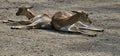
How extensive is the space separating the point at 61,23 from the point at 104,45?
142 cm

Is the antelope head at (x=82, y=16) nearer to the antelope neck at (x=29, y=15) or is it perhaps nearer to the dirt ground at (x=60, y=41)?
the dirt ground at (x=60, y=41)

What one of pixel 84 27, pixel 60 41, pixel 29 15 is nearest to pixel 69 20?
pixel 84 27

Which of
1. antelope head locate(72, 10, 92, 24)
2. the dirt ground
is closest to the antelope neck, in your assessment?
the dirt ground

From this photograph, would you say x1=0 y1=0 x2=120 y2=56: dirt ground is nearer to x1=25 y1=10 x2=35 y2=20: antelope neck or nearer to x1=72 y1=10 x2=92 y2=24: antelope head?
x1=72 y1=10 x2=92 y2=24: antelope head

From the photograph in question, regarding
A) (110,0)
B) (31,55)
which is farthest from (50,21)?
(110,0)

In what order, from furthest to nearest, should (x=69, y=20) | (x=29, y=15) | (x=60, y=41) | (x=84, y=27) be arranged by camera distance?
(x=29, y=15)
(x=84, y=27)
(x=69, y=20)
(x=60, y=41)

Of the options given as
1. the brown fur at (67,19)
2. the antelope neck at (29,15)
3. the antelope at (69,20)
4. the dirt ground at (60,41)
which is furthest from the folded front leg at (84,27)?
the antelope neck at (29,15)

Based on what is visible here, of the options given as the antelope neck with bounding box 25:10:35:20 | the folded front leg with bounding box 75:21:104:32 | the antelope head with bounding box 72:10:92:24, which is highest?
the antelope head with bounding box 72:10:92:24

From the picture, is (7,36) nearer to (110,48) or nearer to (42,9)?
(110,48)

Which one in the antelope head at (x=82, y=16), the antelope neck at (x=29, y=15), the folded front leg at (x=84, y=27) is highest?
the antelope head at (x=82, y=16)

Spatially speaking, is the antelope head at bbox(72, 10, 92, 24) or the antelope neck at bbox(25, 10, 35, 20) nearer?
the antelope head at bbox(72, 10, 92, 24)

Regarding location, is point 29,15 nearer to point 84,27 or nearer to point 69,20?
point 69,20

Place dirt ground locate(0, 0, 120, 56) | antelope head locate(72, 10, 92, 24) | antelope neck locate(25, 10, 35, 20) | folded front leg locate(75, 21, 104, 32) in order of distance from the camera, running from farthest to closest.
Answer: antelope neck locate(25, 10, 35, 20) < folded front leg locate(75, 21, 104, 32) < antelope head locate(72, 10, 92, 24) < dirt ground locate(0, 0, 120, 56)

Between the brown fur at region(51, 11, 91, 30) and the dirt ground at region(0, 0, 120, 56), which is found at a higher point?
the brown fur at region(51, 11, 91, 30)
